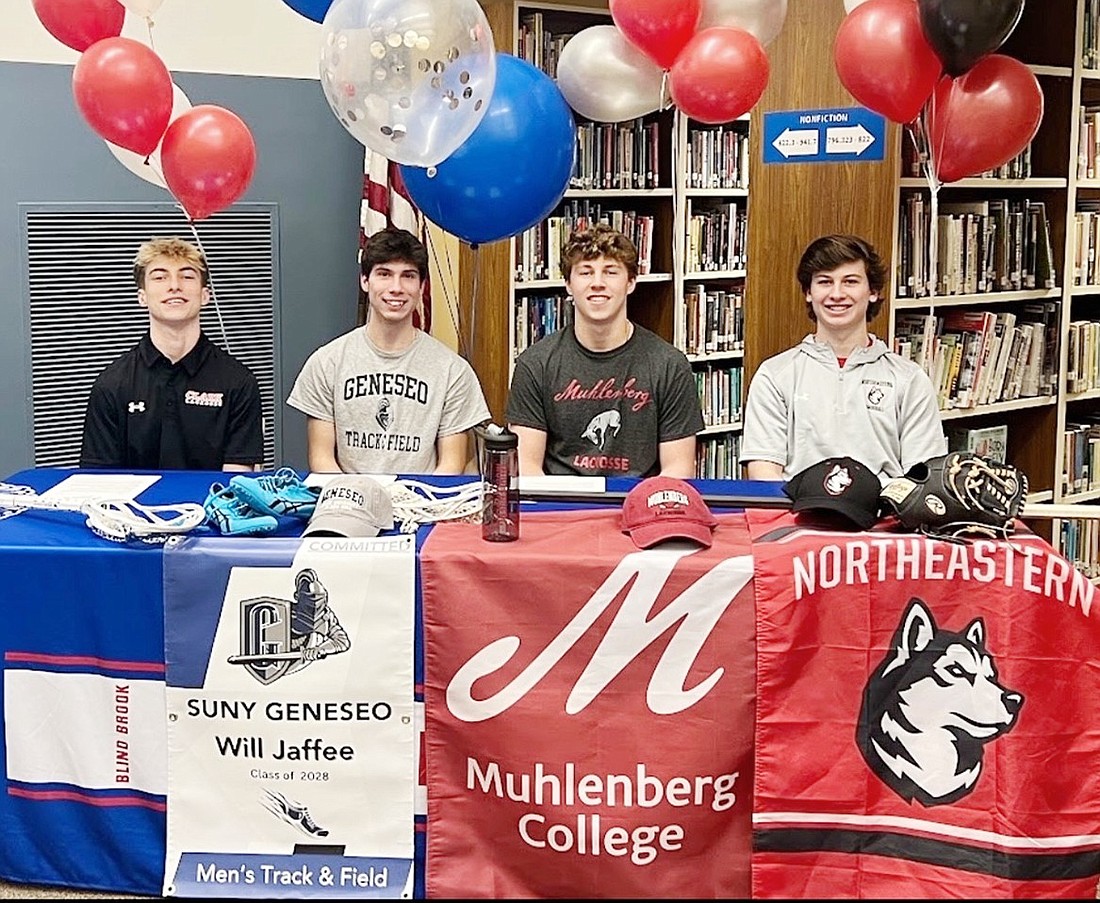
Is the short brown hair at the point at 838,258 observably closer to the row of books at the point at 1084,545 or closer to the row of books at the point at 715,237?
the row of books at the point at 715,237

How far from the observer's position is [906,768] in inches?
98.8

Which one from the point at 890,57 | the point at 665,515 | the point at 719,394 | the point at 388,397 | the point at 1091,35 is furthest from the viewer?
the point at 719,394

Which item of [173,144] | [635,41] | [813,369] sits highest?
[635,41]

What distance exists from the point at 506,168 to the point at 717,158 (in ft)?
8.29

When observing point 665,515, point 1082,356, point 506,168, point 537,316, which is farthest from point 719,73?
point 1082,356

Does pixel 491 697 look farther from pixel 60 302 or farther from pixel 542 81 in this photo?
pixel 60 302

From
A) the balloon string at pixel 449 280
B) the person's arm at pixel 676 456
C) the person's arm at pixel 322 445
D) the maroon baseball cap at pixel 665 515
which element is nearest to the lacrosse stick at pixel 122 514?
the person's arm at pixel 322 445

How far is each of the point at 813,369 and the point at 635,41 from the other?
946 millimetres

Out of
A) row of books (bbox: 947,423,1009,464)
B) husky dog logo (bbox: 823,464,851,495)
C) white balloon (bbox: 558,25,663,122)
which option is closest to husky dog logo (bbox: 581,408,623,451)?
white balloon (bbox: 558,25,663,122)

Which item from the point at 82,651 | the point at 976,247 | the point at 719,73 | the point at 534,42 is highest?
the point at 534,42

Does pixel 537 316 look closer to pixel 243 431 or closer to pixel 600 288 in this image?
pixel 600 288

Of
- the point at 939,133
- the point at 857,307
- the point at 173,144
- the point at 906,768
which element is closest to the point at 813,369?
the point at 857,307

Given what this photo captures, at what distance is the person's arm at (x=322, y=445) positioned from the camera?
3.61m

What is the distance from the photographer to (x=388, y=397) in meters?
3.62
